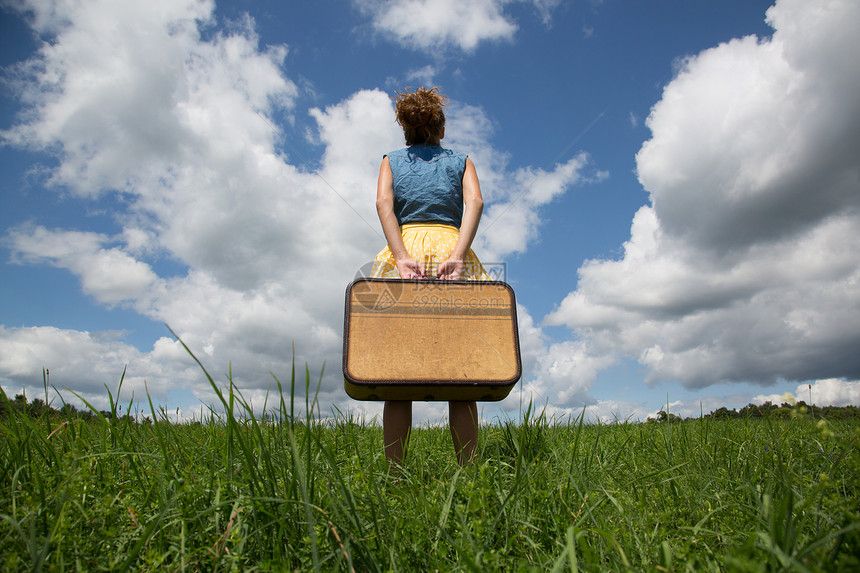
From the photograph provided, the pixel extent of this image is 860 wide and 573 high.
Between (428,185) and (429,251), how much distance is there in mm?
494

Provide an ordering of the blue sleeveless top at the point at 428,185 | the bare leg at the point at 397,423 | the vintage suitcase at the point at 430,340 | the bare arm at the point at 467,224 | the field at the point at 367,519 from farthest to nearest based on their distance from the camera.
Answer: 1. the blue sleeveless top at the point at 428,185
2. the bare arm at the point at 467,224
3. the bare leg at the point at 397,423
4. the vintage suitcase at the point at 430,340
5. the field at the point at 367,519

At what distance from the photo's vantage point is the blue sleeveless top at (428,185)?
126 inches

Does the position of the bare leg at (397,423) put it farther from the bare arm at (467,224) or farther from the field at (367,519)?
the bare arm at (467,224)

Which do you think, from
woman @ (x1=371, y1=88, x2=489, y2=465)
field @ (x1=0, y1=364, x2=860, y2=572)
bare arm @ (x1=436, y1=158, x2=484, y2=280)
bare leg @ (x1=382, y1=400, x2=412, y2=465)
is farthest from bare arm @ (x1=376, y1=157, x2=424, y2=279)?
field @ (x1=0, y1=364, x2=860, y2=572)

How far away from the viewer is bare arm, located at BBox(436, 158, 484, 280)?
2945 mm

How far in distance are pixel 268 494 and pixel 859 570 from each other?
1.44 m

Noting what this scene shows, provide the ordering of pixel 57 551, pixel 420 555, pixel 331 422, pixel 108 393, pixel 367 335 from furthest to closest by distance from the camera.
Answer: pixel 331 422
pixel 367 335
pixel 108 393
pixel 420 555
pixel 57 551

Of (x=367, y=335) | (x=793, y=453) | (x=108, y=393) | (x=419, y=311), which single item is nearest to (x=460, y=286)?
(x=419, y=311)

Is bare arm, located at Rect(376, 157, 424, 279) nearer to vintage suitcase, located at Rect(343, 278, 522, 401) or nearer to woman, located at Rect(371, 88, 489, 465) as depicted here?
woman, located at Rect(371, 88, 489, 465)

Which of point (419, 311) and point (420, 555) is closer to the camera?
point (420, 555)

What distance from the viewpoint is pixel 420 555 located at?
1426 millimetres

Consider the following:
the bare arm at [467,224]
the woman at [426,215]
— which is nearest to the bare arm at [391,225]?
the woman at [426,215]

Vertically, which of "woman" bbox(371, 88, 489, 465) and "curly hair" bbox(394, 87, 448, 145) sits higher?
"curly hair" bbox(394, 87, 448, 145)

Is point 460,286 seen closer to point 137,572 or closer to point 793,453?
point 137,572
